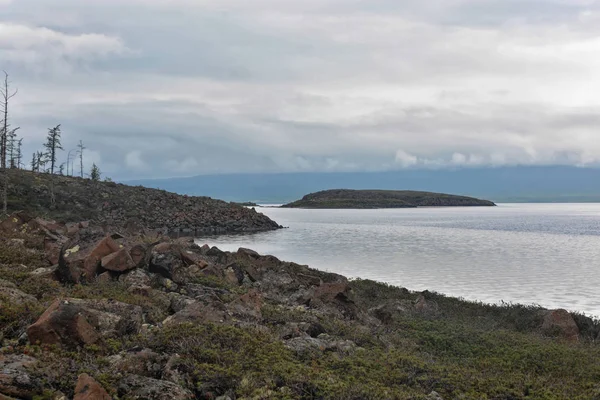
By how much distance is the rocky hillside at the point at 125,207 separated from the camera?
78562 mm

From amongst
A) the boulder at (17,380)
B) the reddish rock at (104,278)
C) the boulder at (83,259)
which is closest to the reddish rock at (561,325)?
the reddish rock at (104,278)

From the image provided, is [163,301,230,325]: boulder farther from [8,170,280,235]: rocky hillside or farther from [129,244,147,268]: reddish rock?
[8,170,280,235]: rocky hillside

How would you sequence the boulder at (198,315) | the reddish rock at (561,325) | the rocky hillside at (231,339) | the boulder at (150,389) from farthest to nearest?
the reddish rock at (561,325) → the boulder at (198,315) → the rocky hillside at (231,339) → the boulder at (150,389)

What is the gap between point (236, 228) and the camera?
327ft

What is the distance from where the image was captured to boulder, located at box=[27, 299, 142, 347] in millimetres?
10547

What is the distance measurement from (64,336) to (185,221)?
83995 mm

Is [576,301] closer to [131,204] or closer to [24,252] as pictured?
[24,252]

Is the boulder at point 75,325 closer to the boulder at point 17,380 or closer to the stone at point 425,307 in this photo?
the boulder at point 17,380

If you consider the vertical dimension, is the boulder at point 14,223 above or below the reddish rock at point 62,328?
above

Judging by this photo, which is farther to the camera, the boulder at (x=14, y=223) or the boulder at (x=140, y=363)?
the boulder at (x=14, y=223)

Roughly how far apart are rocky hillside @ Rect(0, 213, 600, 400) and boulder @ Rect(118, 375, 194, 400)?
0.03 m

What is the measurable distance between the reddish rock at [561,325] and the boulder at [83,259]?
18.8 meters

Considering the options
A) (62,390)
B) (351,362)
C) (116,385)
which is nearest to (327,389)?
(351,362)

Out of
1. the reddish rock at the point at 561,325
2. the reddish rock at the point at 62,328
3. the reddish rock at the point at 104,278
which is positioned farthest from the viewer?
the reddish rock at the point at 561,325
